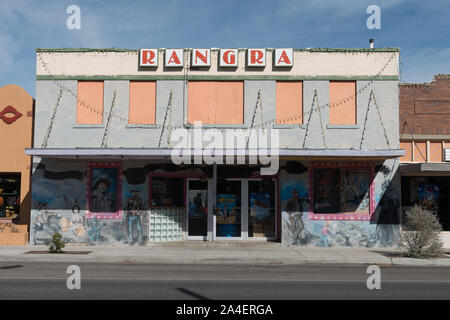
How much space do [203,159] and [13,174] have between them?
8466 mm

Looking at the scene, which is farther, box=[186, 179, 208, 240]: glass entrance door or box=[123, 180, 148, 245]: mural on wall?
box=[186, 179, 208, 240]: glass entrance door

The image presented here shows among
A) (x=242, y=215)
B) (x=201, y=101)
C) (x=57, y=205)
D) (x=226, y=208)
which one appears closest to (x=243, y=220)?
(x=242, y=215)

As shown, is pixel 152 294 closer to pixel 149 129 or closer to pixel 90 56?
pixel 149 129

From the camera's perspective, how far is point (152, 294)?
894cm

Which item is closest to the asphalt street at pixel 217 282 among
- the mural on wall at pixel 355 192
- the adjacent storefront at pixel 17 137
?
the mural on wall at pixel 355 192

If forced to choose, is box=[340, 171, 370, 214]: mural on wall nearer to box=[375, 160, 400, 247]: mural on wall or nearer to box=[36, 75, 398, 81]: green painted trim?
box=[375, 160, 400, 247]: mural on wall

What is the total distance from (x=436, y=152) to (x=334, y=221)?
16.9ft

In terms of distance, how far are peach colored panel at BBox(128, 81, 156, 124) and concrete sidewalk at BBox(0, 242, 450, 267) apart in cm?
512

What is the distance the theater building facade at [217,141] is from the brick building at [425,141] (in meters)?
0.87

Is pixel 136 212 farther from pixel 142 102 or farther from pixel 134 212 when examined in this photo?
pixel 142 102

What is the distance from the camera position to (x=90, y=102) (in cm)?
1866

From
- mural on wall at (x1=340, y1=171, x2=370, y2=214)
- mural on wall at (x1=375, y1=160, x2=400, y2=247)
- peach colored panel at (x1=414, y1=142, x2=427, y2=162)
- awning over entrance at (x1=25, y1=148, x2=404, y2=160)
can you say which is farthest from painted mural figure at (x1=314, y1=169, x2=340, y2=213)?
peach colored panel at (x1=414, y1=142, x2=427, y2=162)

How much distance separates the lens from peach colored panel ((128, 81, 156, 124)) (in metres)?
18.5

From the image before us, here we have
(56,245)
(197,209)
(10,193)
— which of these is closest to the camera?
(56,245)
